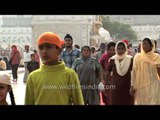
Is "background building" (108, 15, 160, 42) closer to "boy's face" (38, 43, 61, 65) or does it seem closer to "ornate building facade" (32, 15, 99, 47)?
"boy's face" (38, 43, 61, 65)

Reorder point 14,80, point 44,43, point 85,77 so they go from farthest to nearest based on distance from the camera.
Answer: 1. point 14,80
2. point 85,77
3. point 44,43

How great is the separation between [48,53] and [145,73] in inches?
95.2

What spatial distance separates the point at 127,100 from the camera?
427 cm

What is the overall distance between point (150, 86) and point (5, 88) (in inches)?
98.9

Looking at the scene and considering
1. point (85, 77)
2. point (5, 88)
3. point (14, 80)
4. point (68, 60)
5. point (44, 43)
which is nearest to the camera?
point (44, 43)

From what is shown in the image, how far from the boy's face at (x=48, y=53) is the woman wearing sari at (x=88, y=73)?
6.90ft

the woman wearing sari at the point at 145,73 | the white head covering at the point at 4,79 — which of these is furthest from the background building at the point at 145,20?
the white head covering at the point at 4,79

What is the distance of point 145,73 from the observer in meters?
4.21

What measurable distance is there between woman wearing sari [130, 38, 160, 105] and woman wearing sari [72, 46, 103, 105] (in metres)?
0.42

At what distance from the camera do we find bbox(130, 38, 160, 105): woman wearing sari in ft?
13.8

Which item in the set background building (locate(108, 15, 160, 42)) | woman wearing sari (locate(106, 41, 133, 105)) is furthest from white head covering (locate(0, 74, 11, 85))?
woman wearing sari (locate(106, 41, 133, 105))

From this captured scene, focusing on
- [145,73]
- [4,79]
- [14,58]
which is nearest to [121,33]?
[14,58]
